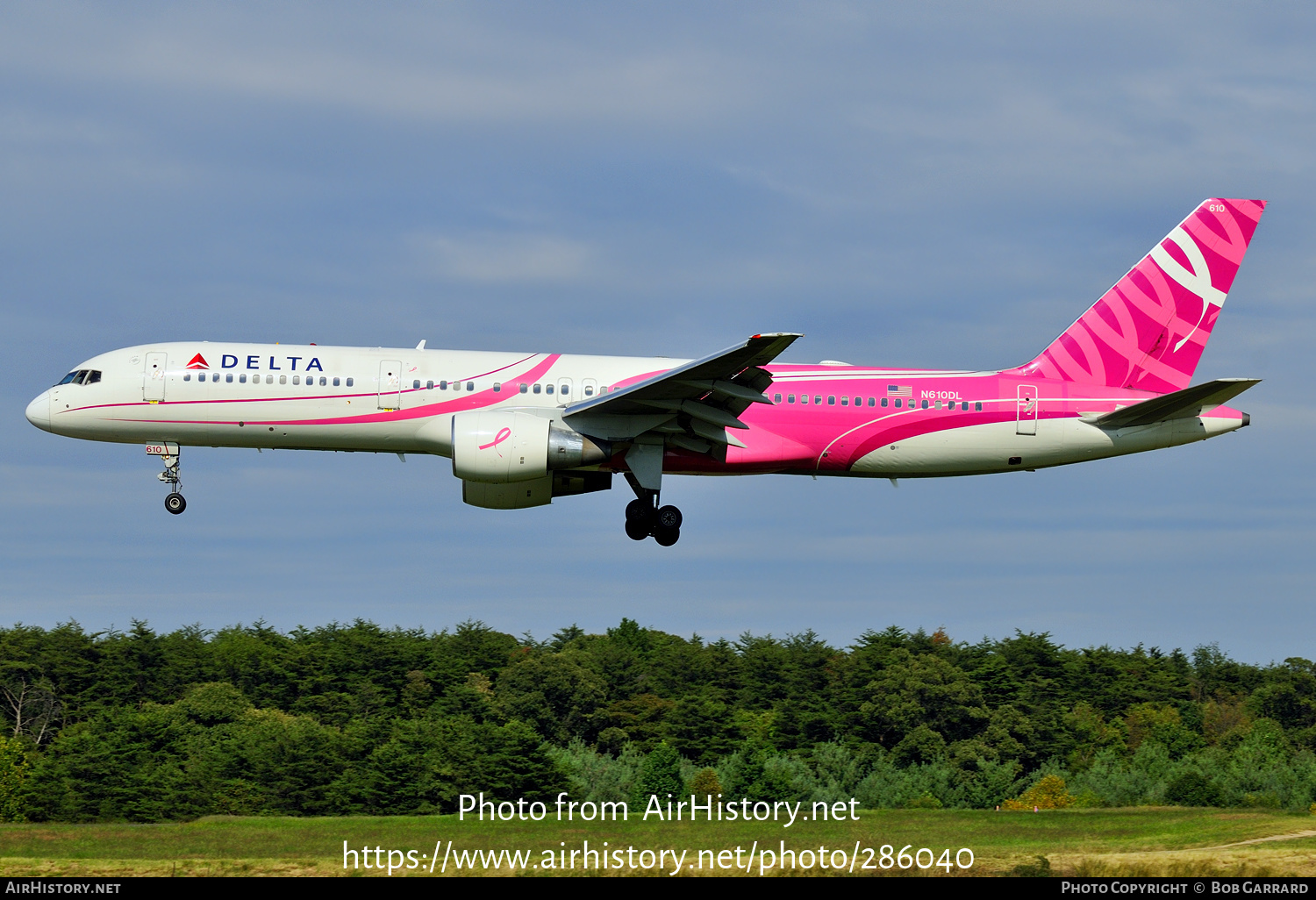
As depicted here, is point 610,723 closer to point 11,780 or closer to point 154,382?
point 11,780

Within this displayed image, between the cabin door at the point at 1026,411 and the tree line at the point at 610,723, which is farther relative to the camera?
the tree line at the point at 610,723

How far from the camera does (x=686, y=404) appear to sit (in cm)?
3434

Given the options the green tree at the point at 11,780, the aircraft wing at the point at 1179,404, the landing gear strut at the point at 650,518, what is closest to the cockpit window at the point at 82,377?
the landing gear strut at the point at 650,518

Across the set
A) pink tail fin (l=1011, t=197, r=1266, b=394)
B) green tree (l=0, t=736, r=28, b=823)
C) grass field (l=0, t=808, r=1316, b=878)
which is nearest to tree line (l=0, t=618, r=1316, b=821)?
green tree (l=0, t=736, r=28, b=823)

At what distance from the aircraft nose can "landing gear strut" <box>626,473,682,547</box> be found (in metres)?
15.3

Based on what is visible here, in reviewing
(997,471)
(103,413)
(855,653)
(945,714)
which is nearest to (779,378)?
(997,471)

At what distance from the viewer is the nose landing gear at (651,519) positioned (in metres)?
36.4

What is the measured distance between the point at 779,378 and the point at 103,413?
57.7ft

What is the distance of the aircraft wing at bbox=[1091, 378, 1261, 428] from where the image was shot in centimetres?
3422

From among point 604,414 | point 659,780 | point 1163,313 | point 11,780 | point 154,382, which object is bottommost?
point 659,780

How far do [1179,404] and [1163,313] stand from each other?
4.94 meters

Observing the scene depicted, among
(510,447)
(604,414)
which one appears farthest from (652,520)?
(510,447)

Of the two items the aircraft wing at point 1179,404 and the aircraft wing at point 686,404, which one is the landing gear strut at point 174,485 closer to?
the aircraft wing at point 686,404

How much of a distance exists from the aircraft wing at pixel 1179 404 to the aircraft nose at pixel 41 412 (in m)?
27.7
